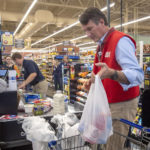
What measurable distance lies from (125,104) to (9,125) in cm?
128

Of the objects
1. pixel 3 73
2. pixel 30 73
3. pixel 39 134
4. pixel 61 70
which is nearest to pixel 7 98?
pixel 3 73

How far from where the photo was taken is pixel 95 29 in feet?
5.15

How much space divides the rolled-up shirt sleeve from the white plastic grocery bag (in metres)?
0.22

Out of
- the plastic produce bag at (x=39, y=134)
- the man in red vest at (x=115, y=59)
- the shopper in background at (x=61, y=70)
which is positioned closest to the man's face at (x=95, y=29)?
the man in red vest at (x=115, y=59)

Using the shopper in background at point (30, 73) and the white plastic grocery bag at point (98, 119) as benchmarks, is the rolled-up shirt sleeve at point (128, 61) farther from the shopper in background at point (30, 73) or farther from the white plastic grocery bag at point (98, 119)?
the shopper in background at point (30, 73)

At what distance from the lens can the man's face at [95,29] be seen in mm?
1549

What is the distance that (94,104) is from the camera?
1295 millimetres

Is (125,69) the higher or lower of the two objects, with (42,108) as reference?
higher

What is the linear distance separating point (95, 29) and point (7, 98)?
4.54 ft

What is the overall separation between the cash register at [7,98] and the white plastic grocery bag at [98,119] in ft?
4.19

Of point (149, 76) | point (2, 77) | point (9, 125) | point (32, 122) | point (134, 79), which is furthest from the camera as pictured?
point (149, 76)

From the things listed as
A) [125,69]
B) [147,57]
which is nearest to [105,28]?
[125,69]

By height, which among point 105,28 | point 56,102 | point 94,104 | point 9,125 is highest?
point 105,28

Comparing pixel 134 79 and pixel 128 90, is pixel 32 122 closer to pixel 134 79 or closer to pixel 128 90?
pixel 128 90
